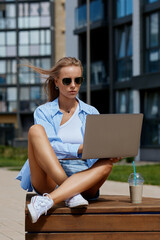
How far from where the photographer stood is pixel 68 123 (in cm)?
538

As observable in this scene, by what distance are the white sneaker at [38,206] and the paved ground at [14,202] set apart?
173 cm

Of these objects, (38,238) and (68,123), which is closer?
(38,238)

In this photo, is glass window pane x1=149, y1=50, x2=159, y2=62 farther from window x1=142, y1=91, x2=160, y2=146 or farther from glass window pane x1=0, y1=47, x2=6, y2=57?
glass window pane x1=0, y1=47, x2=6, y2=57

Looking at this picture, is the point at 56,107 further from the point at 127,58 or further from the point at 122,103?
the point at 122,103

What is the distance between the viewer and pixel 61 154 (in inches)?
206

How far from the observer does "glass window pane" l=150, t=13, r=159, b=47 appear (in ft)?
90.7

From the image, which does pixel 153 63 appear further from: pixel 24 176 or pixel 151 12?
pixel 24 176

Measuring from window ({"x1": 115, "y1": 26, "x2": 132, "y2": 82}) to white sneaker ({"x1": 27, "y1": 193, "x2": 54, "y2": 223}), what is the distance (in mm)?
26632

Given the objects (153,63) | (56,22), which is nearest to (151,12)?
(153,63)

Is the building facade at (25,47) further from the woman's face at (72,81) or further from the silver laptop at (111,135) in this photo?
the silver laptop at (111,135)

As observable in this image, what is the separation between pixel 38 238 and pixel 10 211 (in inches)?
153

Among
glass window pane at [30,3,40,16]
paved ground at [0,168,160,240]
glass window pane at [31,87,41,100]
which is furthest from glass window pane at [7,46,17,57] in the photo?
paved ground at [0,168,160,240]

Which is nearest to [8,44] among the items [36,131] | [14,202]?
[14,202]

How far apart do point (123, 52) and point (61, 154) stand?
26819 millimetres
